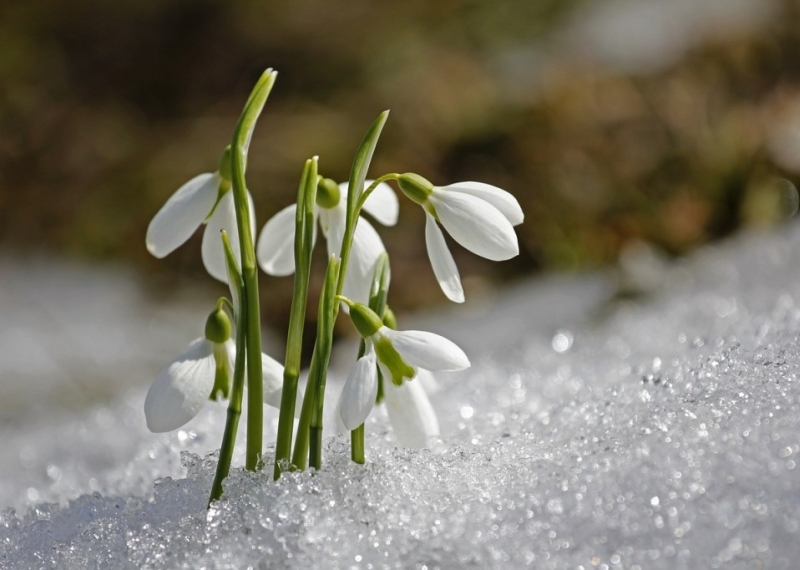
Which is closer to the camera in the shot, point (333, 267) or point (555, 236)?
point (333, 267)

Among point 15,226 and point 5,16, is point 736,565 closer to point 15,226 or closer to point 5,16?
point 15,226

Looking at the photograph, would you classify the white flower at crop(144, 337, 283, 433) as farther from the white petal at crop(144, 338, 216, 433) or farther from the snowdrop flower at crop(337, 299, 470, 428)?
the snowdrop flower at crop(337, 299, 470, 428)

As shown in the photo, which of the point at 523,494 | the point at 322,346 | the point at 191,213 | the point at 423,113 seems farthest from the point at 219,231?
the point at 423,113

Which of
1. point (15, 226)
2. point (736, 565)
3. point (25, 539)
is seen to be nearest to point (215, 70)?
point (15, 226)

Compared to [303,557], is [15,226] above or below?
above

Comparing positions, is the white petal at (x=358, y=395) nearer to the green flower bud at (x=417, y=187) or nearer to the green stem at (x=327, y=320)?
the green stem at (x=327, y=320)

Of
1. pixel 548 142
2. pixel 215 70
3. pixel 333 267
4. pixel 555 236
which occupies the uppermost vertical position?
pixel 215 70
